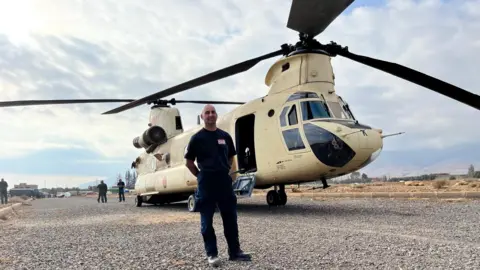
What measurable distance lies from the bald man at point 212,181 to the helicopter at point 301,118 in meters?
4.19

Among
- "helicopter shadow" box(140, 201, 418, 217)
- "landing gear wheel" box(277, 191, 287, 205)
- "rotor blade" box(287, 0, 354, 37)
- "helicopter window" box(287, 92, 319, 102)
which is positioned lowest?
"helicopter shadow" box(140, 201, 418, 217)

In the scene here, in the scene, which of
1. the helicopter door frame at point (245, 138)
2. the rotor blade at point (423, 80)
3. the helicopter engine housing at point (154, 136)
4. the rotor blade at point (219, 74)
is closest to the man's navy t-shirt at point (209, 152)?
the rotor blade at point (423, 80)

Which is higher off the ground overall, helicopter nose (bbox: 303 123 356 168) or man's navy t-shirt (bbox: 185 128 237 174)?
helicopter nose (bbox: 303 123 356 168)

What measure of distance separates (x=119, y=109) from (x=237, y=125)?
17.3 feet

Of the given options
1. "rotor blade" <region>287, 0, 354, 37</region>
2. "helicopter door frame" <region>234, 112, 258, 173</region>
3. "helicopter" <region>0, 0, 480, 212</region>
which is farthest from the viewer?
"helicopter door frame" <region>234, 112, 258, 173</region>

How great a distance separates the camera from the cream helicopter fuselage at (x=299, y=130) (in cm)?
902

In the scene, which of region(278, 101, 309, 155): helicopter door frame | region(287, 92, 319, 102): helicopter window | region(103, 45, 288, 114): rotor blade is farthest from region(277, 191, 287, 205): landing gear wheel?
region(103, 45, 288, 114): rotor blade

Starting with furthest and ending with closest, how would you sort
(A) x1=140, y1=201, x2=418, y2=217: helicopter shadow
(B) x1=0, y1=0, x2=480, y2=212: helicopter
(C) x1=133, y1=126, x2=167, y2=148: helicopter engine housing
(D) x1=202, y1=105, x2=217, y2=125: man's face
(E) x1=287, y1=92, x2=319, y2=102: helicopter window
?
(C) x1=133, y1=126, x2=167, y2=148: helicopter engine housing, (E) x1=287, y1=92, x2=319, y2=102: helicopter window, (A) x1=140, y1=201, x2=418, y2=217: helicopter shadow, (B) x1=0, y1=0, x2=480, y2=212: helicopter, (D) x1=202, y1=105, x2=217, y2=125: man's face

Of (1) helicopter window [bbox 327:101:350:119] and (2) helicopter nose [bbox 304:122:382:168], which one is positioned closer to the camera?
(2) helicopter nose [bbox 304:122:382:168]

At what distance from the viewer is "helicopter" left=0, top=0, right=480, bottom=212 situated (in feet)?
28.0

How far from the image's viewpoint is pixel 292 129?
31.9ft

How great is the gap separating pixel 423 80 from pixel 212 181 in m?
5.54

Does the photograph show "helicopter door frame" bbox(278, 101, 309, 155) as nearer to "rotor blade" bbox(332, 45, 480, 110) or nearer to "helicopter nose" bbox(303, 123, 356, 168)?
"helicopter nose" bbox(303, 123, 356, 168)

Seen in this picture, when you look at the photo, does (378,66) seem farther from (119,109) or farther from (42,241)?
(119,109)
